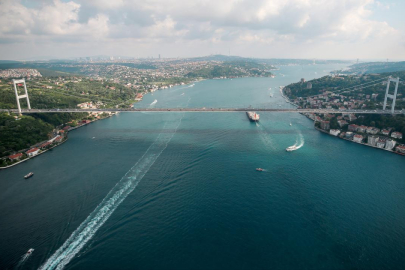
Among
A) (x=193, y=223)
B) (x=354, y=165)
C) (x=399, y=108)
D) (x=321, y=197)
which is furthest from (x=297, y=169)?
(x=399, y=108)

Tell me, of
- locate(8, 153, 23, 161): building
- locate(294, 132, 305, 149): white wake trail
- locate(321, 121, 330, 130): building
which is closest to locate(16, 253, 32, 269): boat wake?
locate(8, 153, 23, 161): building

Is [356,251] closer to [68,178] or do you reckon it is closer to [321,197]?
[321,197]

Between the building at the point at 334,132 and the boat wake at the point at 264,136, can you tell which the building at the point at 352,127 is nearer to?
the building at the point at 334,132

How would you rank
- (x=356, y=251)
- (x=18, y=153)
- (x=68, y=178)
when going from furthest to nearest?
(x=18, y=153) < (x=68, y=178) < (x=356, y=251)

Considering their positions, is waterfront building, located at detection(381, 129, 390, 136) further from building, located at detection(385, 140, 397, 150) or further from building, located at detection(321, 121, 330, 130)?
building, located at detection(321, 121, 330, 130)

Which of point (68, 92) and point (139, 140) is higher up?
point (68, 92)

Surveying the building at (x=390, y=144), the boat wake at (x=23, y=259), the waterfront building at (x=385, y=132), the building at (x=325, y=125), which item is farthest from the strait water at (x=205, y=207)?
the building at (x=325, y=125)
